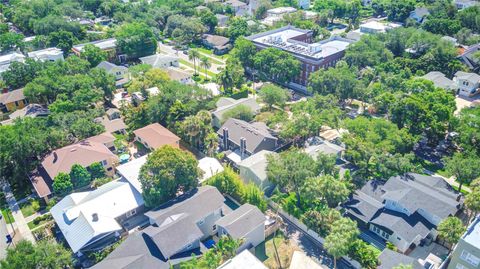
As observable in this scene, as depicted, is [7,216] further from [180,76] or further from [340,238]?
[180,76]

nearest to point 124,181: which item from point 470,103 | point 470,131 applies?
point 470,131

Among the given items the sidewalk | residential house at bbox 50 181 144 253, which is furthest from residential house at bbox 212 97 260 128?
the sidewalk

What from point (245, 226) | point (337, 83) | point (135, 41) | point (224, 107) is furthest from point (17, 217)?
point (135, 41)

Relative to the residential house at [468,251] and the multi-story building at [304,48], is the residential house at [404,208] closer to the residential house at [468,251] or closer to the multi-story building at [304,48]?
the residential house at [468,251]

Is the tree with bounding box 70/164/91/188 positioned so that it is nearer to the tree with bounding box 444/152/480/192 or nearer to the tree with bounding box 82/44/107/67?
the tree with bounding box 82/44/107/67

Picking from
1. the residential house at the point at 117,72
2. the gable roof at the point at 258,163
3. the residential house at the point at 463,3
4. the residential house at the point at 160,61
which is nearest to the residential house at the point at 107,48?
the residential house at the point at 160,61

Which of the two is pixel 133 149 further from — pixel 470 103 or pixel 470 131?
pixel 470 103
